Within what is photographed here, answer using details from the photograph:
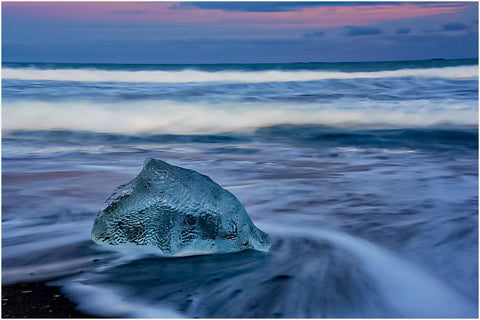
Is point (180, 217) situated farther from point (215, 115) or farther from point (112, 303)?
point (215, 115)

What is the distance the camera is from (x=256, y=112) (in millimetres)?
9180

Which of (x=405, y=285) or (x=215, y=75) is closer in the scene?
(x=405, y=285)

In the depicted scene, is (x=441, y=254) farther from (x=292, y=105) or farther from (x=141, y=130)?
(x=292, y=105)

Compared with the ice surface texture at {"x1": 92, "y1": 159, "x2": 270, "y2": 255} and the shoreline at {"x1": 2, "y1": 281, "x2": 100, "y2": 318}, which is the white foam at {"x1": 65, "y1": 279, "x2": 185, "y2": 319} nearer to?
the shoreline at {"x1": 2, "y1": 281, "x2": 100, "y2": 318}

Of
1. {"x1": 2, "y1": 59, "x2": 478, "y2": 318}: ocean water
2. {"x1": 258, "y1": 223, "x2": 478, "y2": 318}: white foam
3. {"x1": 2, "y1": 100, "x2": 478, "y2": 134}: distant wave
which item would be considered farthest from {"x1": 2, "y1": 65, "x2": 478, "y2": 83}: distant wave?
{"x1": 258, "y1": 223, "x2": 478, "y2": 318}: white foam

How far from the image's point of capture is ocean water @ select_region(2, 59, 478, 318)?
6.77 feet

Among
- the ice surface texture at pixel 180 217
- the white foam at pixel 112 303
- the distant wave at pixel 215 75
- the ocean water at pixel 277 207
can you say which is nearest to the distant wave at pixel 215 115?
the ocean water at pixel 277 207

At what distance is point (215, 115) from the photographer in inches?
354

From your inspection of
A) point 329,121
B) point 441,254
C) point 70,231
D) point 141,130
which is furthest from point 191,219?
point 329,121

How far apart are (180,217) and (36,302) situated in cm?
75

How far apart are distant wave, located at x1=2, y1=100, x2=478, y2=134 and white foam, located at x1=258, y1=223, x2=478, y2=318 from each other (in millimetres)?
5036

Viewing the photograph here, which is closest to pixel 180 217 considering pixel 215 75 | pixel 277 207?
pixel 277 207

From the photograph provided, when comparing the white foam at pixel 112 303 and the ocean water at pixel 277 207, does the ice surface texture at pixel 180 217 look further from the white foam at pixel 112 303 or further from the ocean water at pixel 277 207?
the white foam at pixel 112 303

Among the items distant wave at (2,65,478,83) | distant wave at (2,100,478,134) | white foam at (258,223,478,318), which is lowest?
white foam at (258,223,478,318)
